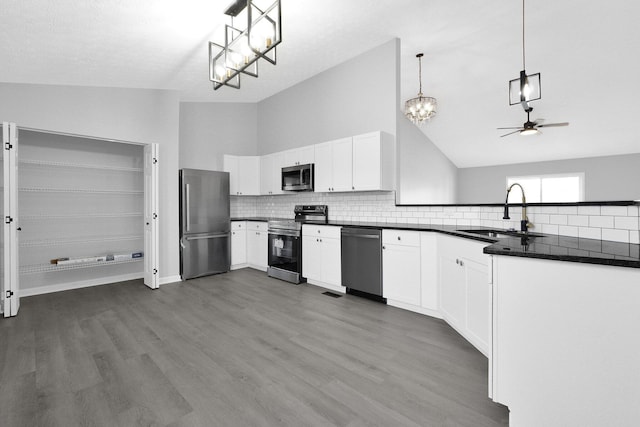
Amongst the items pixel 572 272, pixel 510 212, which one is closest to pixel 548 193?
pixel 510 212

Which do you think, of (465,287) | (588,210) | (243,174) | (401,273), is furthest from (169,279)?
(588,210)

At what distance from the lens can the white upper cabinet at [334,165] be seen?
422cm

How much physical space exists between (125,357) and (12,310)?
6.68 ft

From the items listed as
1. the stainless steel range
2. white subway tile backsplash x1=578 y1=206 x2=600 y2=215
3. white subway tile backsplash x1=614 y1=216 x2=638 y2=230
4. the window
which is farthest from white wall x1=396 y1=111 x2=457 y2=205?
white subway tile backsplash x1=614 y1=216 x2=638 y2=230

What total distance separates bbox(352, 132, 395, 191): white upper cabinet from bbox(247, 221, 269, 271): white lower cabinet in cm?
202

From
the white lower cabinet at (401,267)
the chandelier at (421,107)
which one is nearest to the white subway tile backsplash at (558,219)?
the white lower cabinet at (401,267)

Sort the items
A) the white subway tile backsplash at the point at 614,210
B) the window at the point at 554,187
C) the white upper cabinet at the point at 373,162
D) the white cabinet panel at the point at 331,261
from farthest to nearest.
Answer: the window at the point at 554,187
the white cabinet panel at the point at 331,261
the white upper cabinet at the point at 373,162
the white subway tile backsplash at the point at 614,210

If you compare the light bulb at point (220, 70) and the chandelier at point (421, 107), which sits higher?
the chandelier at point (421, 107)

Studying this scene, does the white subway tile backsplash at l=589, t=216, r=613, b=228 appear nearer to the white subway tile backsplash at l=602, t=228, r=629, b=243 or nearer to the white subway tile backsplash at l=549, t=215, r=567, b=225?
the white subway tile backsplash at l=602, t=228, r=629, b=243

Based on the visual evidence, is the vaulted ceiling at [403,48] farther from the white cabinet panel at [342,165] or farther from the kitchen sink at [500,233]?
the kitchen sink at [500,233]

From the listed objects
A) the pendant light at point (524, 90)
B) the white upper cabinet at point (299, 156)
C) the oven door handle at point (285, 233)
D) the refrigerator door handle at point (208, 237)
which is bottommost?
the refrigerator door handle at point (208, 237)

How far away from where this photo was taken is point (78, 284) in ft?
14.4

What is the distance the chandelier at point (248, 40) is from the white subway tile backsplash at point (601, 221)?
99.4 inches

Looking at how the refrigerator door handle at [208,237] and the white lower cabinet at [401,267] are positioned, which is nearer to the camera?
the white lower cabinet at [401,267]
